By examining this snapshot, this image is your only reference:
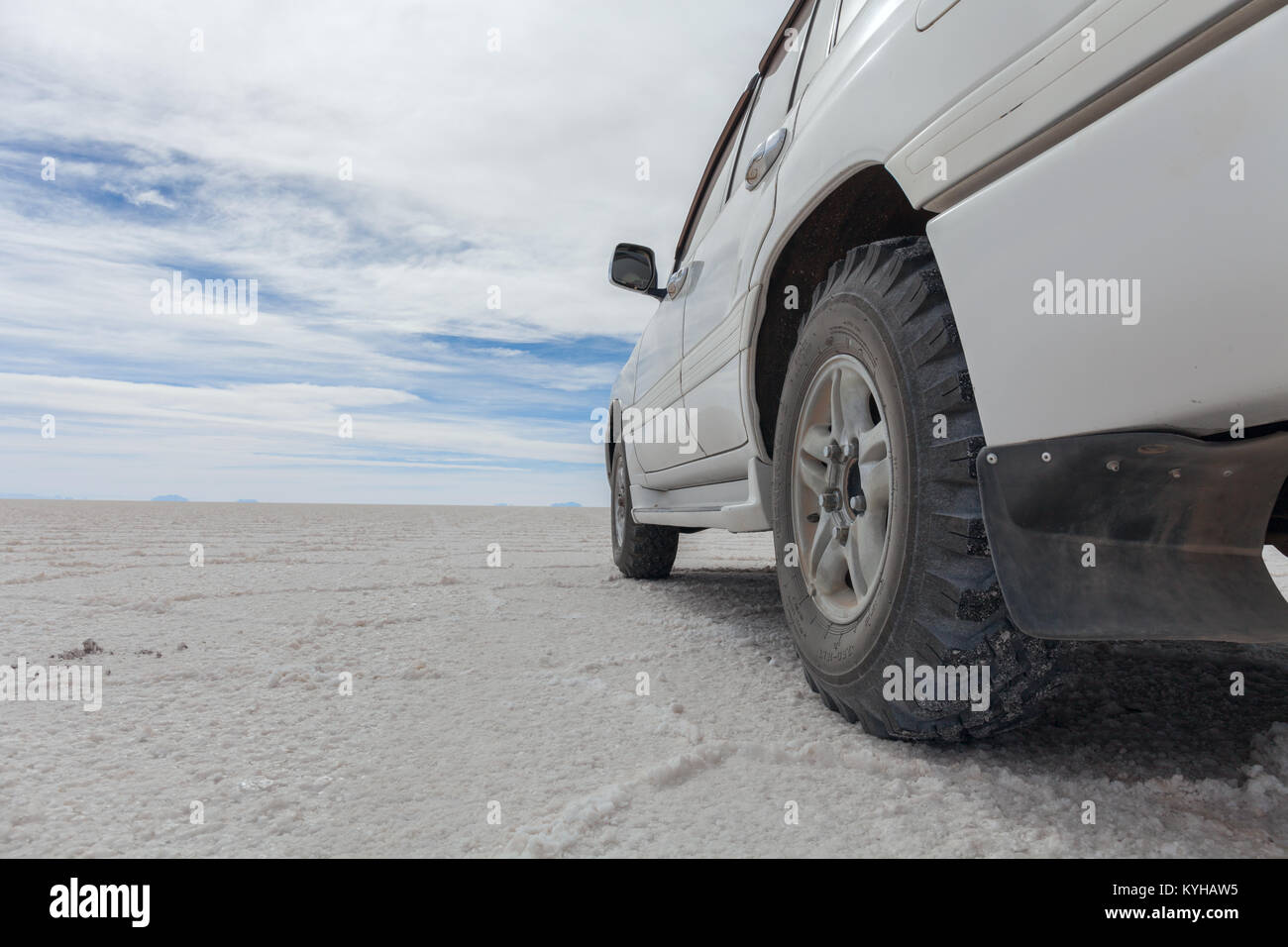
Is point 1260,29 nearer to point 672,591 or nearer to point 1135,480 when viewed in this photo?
point 1135,480

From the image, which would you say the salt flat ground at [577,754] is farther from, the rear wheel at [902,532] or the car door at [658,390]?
the car door at [658,390]

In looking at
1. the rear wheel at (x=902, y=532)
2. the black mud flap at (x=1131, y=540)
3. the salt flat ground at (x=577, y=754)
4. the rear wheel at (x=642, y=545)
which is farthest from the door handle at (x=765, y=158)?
the rear wheel at (x=642, y=545)

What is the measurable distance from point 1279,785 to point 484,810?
1.26 m

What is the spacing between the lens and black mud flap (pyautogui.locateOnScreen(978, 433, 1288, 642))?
1.06m

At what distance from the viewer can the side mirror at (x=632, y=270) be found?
3895 mm

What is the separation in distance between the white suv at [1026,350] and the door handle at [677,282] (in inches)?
45.5

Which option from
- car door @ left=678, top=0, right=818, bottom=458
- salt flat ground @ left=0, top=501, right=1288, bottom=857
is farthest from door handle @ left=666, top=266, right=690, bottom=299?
salt flat ground @ left=0, top=501, right=1288, bottom=857

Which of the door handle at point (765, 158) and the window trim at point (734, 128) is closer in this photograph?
the door handle at point (765, 158)

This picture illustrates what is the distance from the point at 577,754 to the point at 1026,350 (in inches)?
42.1

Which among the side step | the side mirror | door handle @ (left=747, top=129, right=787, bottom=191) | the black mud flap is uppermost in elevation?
the side mirror

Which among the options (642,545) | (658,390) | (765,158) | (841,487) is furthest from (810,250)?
(642,545)

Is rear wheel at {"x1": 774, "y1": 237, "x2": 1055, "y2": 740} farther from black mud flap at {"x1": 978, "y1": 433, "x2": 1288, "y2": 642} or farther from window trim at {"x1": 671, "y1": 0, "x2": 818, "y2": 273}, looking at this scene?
window trim at {"x1": 671, "y1": 0, "x2": 818, "y2": 273}

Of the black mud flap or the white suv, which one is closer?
the white suv

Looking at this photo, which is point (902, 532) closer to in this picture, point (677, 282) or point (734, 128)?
point (677, 282)
